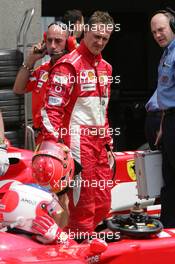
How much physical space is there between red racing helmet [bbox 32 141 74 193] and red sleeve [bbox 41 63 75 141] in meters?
0.32

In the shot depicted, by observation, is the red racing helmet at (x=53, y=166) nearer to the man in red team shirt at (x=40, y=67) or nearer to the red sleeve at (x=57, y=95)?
the red sleeve at (x=57, y=95)

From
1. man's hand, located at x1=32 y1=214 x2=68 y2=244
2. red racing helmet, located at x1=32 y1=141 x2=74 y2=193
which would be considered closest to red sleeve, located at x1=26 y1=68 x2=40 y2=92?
red racing helmet, located at x1=32 y1=141 x2=74 y2=193

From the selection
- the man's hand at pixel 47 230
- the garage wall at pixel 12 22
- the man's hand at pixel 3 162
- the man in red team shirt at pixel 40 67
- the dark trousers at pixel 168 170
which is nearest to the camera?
the man's hand at pixel 47 230

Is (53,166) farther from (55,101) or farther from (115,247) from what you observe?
(115,247)

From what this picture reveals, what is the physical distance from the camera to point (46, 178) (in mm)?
3496

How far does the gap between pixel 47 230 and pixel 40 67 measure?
2281mm

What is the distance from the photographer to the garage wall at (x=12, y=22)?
6660 millimetres

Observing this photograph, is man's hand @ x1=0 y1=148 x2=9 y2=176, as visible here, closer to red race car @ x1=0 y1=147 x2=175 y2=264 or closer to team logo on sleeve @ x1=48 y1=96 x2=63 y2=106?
red race car @ x1=0 y1=147 x2=175 y2=264

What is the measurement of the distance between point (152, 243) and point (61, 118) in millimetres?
1257

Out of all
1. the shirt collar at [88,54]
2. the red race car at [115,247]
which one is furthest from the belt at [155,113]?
the red race car at [115,247]

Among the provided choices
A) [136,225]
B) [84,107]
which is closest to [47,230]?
[136,225]

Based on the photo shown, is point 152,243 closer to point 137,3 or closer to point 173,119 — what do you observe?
point 173,119

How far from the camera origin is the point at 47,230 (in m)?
2.94

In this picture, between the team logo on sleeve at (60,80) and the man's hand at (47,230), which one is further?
the team logo on sleeve at (60,80)
